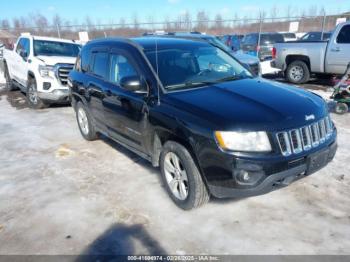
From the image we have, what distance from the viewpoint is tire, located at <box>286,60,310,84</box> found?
417 inches

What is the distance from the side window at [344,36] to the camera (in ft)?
31.1

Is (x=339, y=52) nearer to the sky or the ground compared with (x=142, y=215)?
nearer to the sky

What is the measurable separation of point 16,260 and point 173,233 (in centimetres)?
147

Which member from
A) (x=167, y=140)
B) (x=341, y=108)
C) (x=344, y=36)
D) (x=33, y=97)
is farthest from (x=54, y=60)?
(x=344, y=36)

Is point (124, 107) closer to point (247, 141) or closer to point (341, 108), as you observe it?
point (247, 141)

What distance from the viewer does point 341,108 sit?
6984 millimetres

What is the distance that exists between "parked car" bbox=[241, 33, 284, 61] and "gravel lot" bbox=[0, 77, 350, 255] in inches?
520

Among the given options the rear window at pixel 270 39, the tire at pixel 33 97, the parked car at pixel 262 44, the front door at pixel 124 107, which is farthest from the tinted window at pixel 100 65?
the rear window at pixel 270 39

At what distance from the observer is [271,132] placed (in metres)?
2.94

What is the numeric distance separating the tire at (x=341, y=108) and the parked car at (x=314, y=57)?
3.20 meters

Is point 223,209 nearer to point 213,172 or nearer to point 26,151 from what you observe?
point 213,172

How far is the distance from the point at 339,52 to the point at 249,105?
791cm

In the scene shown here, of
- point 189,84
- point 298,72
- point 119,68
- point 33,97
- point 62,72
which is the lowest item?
point 33,97

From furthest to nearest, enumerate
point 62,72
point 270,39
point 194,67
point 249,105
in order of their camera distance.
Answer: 1. point 270,39
2. point 62,72
3. point 194,67
4. point 249,105
